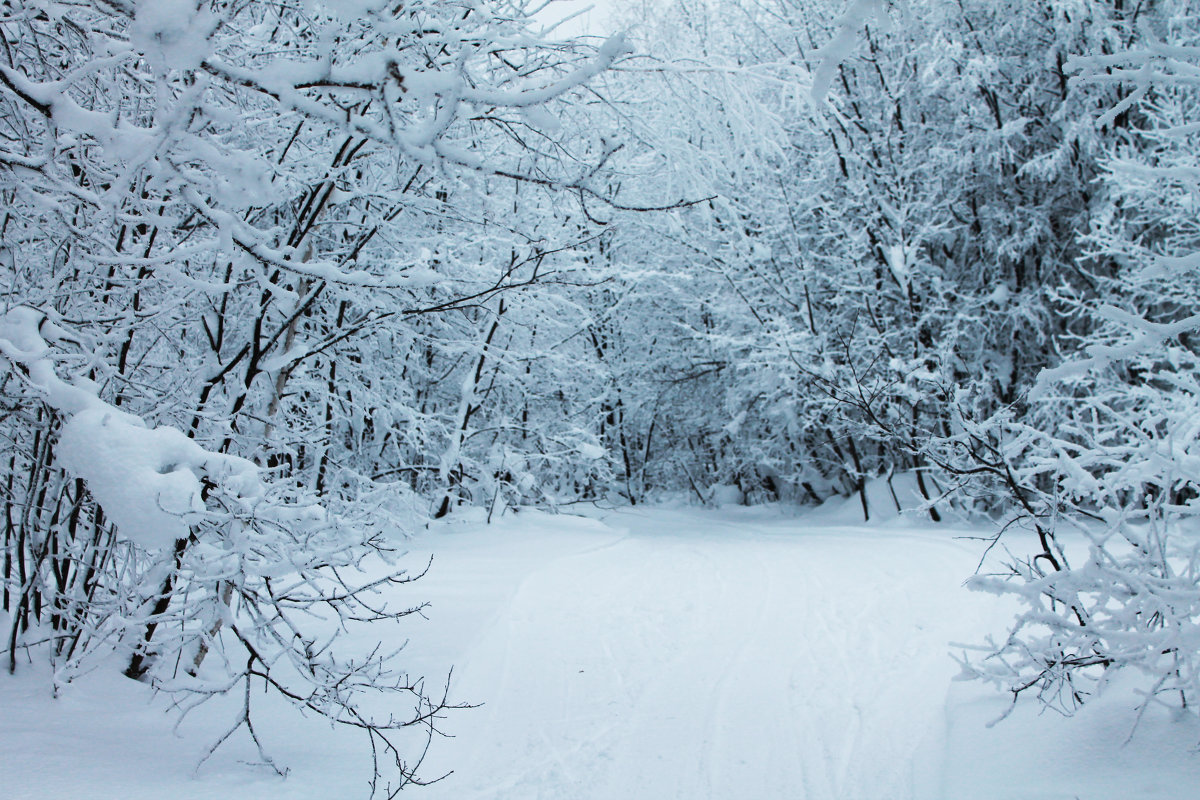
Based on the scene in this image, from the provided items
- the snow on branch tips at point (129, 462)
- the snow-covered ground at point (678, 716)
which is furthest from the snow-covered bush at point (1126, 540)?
the snow on branch tips at point (129, 462)

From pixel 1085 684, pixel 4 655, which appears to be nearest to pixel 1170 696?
pixel 1085 684

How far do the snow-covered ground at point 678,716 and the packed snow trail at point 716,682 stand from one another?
2 centimetres

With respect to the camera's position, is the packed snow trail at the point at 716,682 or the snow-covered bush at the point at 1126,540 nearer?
the snow-covered bush at the point at 1126,540

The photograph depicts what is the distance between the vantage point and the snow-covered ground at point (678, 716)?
2.80 m

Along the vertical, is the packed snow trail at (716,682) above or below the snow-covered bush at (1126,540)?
below

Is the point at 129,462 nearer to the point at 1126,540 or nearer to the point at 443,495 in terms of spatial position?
the point at 1126,540

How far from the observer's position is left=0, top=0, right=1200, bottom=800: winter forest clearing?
2297 mm

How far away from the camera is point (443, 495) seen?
9.88 metres

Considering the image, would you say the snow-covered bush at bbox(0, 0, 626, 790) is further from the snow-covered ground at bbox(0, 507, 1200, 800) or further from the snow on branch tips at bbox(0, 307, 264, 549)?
the snow-covered ground at bbox(0, 507, 1200, 800)

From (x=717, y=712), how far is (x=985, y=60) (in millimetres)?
10697

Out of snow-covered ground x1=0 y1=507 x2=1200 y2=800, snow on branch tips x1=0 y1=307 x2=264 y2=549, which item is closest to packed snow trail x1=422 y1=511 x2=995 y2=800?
snow-covered ground x1=0 y1=507 x2=1200 y2=800

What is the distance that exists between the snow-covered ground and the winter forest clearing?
0.02 m

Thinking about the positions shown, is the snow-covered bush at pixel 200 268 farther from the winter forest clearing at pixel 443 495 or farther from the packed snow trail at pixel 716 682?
the packed snow trail at pixel 716 682

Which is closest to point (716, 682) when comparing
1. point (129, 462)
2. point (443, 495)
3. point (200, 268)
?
point (129, 462)
